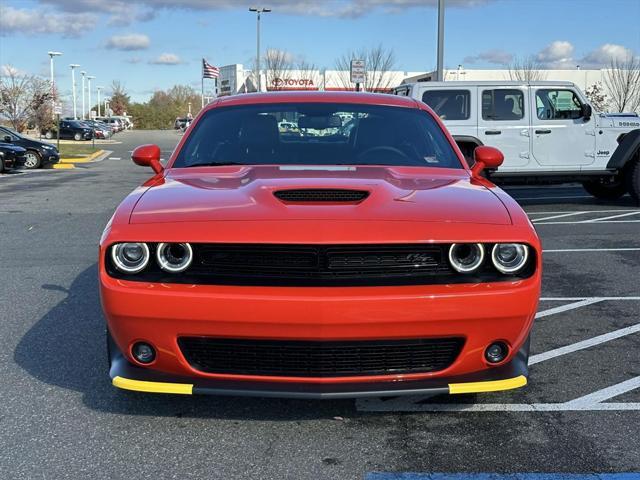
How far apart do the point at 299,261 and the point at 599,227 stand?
320 inches

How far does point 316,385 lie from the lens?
9.89ft

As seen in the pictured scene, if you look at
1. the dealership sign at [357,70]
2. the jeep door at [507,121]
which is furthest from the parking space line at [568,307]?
the dealership sign at [357,70]

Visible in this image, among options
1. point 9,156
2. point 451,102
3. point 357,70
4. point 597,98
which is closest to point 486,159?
point 451,102

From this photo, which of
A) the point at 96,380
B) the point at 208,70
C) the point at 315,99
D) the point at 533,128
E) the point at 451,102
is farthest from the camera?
the point at 208,70

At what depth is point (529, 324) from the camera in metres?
3.20

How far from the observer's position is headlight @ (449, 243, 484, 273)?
3.10 meters

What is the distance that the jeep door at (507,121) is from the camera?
1172cm

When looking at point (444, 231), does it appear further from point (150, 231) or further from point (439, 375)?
point (150, 231)

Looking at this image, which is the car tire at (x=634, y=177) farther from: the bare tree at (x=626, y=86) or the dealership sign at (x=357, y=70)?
the bare tree at (x=626, y=86)

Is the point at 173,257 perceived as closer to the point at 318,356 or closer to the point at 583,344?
the point at 318,356

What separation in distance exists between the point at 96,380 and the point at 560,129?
380 inches

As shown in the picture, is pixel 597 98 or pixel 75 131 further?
pixel 75 131

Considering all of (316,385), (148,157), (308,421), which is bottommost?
(308,421)

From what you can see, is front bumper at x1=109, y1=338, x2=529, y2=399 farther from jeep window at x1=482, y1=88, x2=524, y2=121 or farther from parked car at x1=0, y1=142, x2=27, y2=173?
parked car at x1=0, y1=142, x2=27, y2=173
